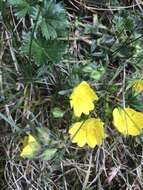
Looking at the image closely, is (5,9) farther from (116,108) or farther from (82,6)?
(116,108)

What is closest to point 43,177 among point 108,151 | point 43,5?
point 108,151

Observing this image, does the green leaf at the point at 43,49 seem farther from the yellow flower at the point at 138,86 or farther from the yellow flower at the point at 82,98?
the yellow flower at the point at 138,86

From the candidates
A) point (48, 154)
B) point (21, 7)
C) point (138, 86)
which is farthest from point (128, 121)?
point (21, 7)

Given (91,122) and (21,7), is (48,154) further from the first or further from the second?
(21,7)

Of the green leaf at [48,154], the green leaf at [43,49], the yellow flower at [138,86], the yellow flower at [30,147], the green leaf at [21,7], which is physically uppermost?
the green leaf at [21,7]

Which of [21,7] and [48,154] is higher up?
[21,7]

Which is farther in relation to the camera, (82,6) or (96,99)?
(82,6)

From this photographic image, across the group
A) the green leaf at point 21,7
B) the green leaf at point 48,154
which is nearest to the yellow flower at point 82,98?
the green leaf at point 48,154
